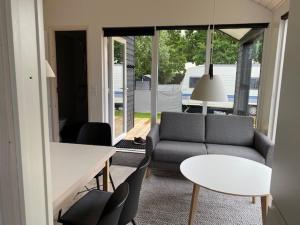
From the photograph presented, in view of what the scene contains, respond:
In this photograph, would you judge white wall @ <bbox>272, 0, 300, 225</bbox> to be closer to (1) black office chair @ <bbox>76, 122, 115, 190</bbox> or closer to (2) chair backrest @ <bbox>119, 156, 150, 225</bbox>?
(2) chair backrest @ <bbox>119, 156, 150, 225</bbox>

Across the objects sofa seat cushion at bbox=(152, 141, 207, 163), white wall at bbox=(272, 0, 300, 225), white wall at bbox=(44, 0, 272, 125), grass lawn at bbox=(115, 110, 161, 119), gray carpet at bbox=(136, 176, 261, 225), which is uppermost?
white wall at bbox=(44, 0, 272, 125)

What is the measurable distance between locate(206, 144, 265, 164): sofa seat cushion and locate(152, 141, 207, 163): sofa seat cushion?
5.1 inches

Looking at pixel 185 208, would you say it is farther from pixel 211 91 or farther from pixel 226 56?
pixel 226 56

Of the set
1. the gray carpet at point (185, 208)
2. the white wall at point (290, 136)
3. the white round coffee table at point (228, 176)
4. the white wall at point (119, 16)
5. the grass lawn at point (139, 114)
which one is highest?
the white wall at point (119, 16)

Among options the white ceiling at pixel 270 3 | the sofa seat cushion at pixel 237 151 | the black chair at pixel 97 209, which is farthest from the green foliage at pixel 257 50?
the black chair at pixel 97 209

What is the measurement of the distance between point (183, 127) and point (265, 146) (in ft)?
3.72

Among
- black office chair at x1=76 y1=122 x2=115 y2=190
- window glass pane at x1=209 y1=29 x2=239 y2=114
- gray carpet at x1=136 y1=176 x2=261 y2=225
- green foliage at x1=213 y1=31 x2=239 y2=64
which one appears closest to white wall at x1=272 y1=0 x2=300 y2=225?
gray carpet at x1=136 y1=176 x2=261 y2=225

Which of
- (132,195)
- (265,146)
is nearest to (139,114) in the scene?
(265,146)

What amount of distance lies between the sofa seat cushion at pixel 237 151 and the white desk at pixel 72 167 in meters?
1.58

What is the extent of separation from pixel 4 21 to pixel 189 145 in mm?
2955

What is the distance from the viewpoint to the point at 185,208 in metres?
2.49

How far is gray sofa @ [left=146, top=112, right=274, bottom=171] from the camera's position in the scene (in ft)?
9.89

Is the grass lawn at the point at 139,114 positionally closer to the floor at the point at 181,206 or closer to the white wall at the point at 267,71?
the floor at the point at 181,206

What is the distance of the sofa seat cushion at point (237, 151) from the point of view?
2.88 meters
